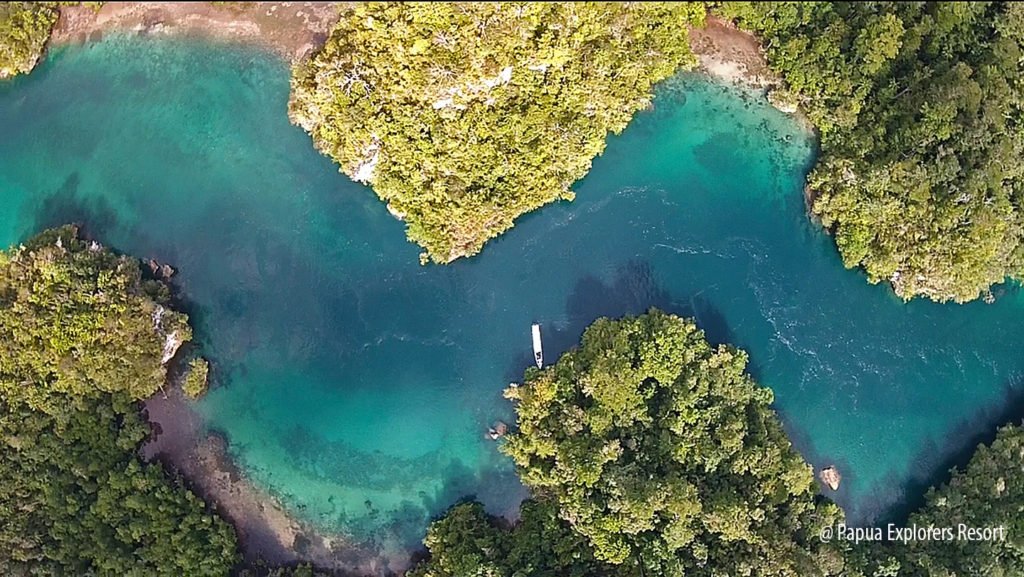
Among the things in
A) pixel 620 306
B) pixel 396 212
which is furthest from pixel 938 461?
pixel 396 212

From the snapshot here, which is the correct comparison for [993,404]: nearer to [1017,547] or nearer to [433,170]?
[1017,547]

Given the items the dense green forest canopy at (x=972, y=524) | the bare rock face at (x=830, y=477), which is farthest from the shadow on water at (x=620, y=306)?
the dense green forest canopy at (x=972, y=524)

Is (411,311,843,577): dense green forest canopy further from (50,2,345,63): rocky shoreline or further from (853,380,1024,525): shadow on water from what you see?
(50,2,345,63): rocky shoreline

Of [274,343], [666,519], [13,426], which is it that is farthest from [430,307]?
[13,426]

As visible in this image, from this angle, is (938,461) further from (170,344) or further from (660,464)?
(170,344)

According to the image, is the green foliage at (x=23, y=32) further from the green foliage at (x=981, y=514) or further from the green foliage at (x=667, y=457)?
the green foliage at (x=981, y=514)

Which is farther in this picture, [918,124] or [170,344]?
[170,344]
